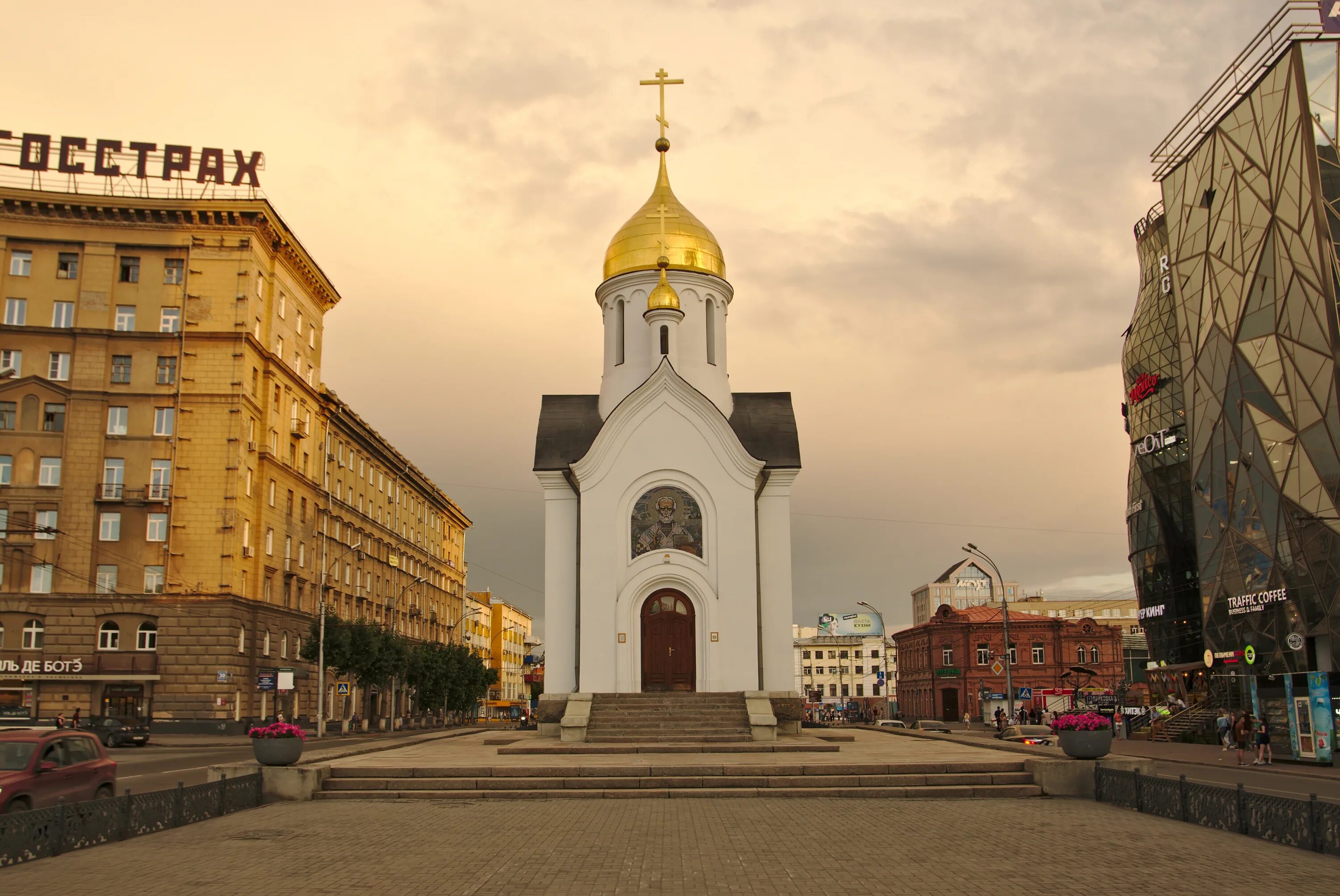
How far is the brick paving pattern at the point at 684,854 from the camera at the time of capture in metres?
10.3

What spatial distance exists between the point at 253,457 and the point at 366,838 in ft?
122

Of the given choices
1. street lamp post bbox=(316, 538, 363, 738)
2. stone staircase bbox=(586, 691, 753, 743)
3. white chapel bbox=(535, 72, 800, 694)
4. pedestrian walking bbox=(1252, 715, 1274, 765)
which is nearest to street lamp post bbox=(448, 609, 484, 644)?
street lamp post bbox=(316, 538, 363, 738)

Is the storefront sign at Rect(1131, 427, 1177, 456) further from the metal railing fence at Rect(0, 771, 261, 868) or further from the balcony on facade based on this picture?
the metal railing fence at Rect(0, 771, 261, 868)

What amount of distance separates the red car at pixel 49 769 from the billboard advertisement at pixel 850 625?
11924cm

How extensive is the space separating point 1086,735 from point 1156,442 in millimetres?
43542

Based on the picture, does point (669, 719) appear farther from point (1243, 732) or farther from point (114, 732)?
point (114, 732)

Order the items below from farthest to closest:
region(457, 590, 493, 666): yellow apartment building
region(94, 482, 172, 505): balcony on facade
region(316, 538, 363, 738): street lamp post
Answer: region(457, 590, 493, 666): yellow apartment building < region(316, 538, 363, 738): street lamp post < region(94, 482, 172, 505): balcony on facade

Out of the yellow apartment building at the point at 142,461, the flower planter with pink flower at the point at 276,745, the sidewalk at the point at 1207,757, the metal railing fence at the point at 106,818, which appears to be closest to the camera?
the metal railing fence at the point at 106,818

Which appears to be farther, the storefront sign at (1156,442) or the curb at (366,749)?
the storefront sign at (1156,442)

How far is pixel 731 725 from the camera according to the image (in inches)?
1056

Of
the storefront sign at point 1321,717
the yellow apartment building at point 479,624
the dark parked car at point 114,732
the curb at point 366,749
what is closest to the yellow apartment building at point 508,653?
the yellow apartment building at point 479,624

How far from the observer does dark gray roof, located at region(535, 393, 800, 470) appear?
3281 centimetres

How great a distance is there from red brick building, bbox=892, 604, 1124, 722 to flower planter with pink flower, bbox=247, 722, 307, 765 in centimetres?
6782

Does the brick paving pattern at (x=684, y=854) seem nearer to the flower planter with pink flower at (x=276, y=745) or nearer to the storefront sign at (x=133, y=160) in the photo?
the flower planter with pink flower at (x=276, y=745)
